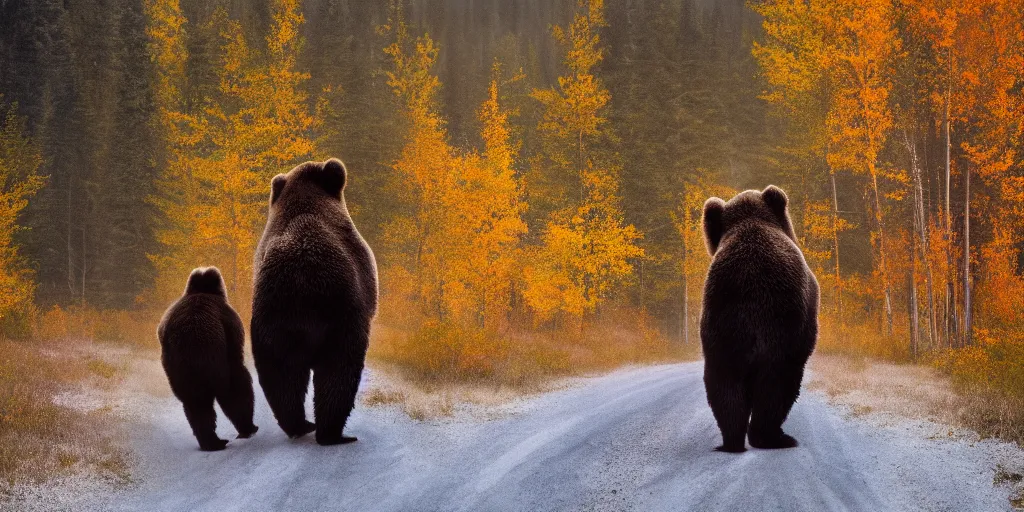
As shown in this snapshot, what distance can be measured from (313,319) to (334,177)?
1.48 metres

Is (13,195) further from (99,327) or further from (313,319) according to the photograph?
(313,319)

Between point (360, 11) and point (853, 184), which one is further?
point (360, 11)

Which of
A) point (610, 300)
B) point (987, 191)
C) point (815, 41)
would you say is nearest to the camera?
point (987, 191)

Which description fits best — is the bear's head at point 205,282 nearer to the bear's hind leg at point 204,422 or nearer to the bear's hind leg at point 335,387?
the bear's hind leg at point 204,422

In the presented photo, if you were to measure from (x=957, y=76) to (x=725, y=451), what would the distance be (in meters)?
15.2

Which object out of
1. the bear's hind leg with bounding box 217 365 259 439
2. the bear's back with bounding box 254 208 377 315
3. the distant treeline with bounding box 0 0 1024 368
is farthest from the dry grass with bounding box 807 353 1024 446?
the bear's hind leg with bounding box 217 365 259 439

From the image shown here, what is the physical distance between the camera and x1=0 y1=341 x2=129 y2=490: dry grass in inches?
293

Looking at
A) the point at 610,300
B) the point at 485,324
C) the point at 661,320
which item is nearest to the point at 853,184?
the point at 661,320

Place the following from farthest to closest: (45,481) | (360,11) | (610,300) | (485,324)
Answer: (360,11) → (610,300) → (485,324) → (45,481)

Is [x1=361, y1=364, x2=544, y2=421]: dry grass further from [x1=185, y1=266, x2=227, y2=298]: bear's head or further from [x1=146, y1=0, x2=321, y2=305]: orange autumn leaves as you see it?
[x1=146, y1=0, x2=321, y2=305]: orange autumn leaves

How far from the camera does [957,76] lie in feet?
57.2

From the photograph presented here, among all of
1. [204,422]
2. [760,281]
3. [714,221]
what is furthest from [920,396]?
[204,422]

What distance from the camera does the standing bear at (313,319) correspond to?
6238 mm

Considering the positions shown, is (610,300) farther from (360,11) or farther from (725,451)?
(360,11)
